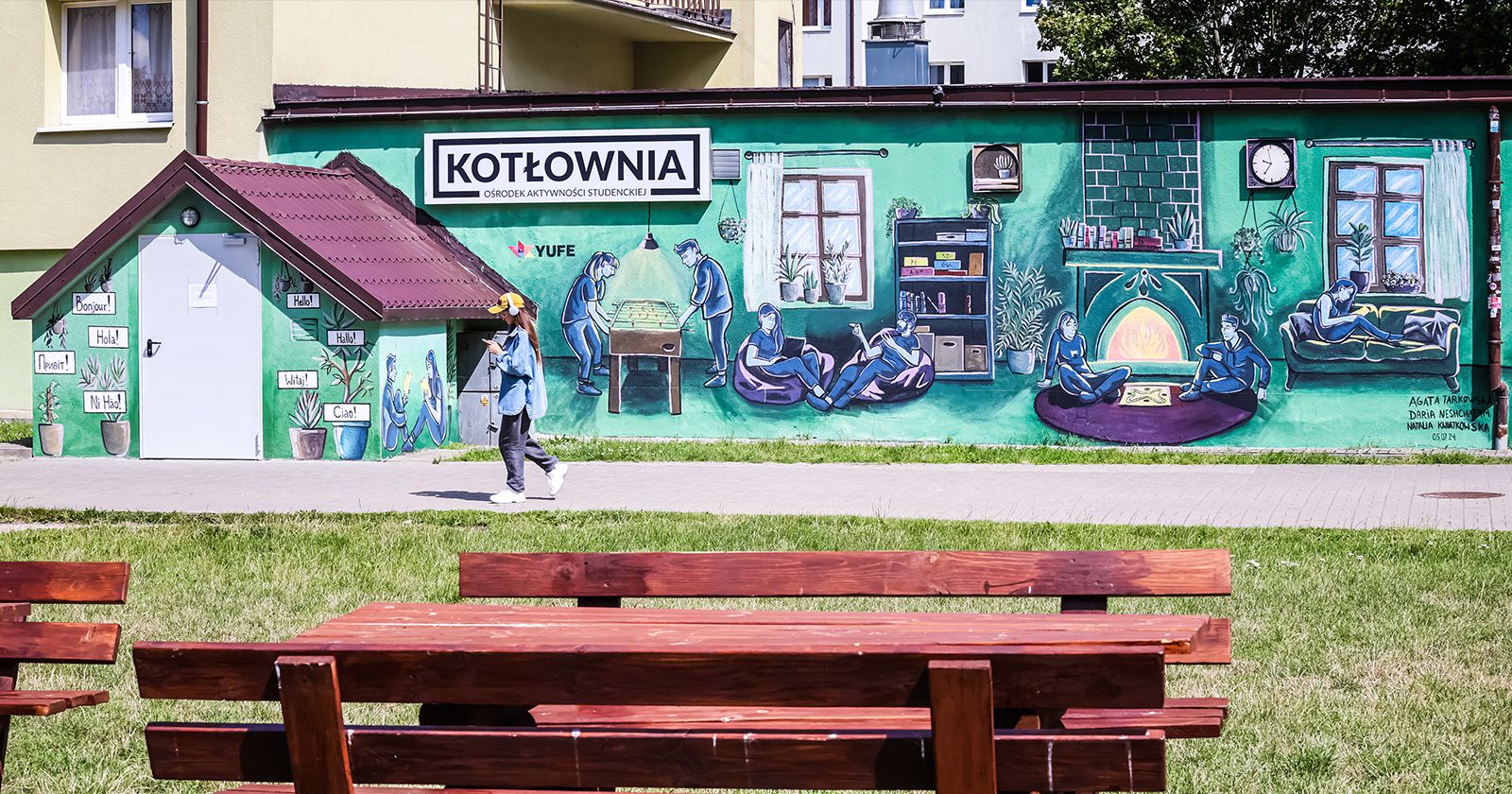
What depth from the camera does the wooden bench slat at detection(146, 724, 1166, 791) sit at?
Answer: 139 inches

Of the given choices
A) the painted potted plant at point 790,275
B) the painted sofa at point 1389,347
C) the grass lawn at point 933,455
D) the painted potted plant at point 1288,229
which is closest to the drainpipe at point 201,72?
the grass lawn at point 933,455

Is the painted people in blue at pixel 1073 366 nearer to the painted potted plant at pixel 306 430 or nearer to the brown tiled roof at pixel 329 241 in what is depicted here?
the brown tiled roof at pixel 329 241

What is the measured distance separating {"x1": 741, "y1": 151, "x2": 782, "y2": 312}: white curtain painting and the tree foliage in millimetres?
19179

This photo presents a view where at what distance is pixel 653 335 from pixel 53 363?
5.84 meters

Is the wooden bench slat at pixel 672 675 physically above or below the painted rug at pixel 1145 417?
below

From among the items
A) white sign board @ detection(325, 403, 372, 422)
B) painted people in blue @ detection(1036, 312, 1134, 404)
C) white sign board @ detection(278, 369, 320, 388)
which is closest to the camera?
white sign board @ detection(325, 403, 372, 422)

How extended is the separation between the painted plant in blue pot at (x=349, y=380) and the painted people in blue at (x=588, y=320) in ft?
9.62

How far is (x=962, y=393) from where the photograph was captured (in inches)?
738

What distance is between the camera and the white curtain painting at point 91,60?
72.4 ft

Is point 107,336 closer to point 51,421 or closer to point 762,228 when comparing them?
point 51,421

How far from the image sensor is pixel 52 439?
1792cm

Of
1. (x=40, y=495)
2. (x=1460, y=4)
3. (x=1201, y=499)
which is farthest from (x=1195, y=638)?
(x=1460, y=4)

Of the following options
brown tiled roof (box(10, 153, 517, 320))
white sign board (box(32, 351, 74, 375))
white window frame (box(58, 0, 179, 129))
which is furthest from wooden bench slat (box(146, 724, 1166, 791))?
white window frame (box(58, 0, 179, 129))

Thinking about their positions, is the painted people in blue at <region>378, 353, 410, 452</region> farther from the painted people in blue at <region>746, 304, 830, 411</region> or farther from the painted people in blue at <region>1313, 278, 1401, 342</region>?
the painted people in blue at <region>1313, 278, 1401, 342</region>
